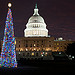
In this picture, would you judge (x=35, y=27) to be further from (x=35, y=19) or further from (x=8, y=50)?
(x=8, y=50)

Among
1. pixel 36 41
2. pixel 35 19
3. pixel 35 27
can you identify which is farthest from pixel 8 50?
pixel 35 19

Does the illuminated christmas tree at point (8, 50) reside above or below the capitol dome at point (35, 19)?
below

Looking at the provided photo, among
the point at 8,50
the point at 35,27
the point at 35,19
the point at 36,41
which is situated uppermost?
the point at 35,19

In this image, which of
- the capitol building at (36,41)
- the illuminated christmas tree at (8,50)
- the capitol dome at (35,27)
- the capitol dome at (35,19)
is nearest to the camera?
the illuminated christmas tree at (8,50)

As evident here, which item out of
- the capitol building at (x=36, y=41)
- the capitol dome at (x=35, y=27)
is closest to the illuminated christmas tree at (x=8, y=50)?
the capitol building at (x=36, y=41)

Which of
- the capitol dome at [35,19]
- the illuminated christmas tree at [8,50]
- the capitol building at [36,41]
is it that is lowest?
the illuminated christmas tree at [8,50]

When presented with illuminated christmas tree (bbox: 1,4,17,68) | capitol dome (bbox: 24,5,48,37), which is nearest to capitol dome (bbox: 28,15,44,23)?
capitol dome (bbox: 24,5,48,37)

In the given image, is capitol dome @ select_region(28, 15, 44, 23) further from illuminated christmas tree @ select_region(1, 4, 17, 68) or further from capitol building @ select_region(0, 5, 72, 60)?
illuminated christmas tree @ select_region(1, 4, 17, 68)

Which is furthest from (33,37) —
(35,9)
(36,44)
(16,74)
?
(16,74)

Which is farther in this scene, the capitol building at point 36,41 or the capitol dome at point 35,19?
the capitol dome at point 35,19

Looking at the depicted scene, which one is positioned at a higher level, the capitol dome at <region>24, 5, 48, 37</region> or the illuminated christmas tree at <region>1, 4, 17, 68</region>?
the capitol dome at <region>24, 5, 48, 37</region>

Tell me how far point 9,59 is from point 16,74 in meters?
11.8

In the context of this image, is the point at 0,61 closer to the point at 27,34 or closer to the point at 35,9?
the point at 27,34

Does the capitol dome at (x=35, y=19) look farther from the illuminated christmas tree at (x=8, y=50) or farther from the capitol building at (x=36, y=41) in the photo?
the illuminated christmas tree at (x=8, y=50)
